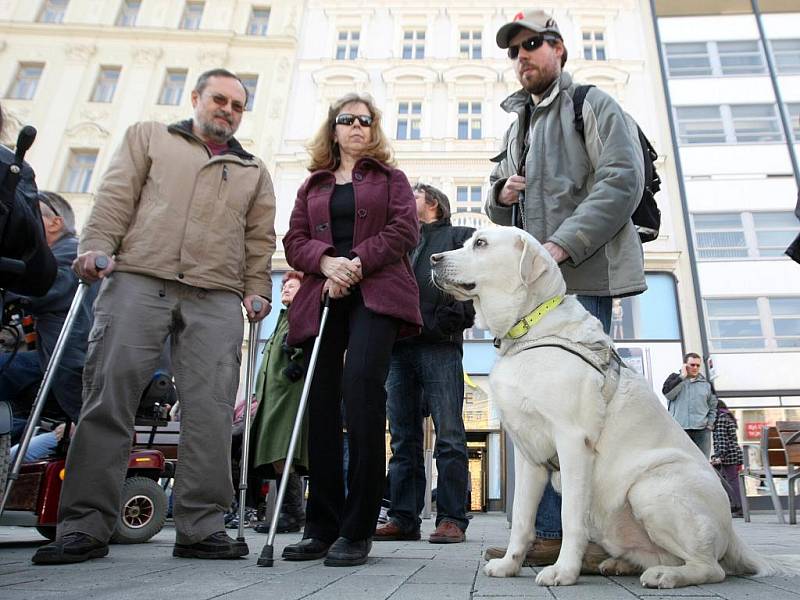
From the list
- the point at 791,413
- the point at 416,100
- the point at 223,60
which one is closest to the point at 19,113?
the point at 223,60

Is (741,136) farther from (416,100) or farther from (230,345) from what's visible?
(230,345)

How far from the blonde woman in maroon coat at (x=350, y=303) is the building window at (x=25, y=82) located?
21.6 meters

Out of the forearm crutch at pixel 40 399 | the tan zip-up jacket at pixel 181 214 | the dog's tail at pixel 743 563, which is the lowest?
the dog's tail at pixel 743 563

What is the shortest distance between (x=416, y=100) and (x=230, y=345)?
1865cm

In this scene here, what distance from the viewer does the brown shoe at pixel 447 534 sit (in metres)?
4.22

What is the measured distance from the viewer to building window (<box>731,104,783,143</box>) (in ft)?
62.8

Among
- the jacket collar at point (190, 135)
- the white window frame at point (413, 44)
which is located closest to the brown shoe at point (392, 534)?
the jacket collar at point (190, 135)

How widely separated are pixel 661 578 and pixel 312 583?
1198 mm

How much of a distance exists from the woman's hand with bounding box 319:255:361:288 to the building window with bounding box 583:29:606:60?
20.8 metres

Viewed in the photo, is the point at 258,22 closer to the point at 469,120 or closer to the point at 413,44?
the point at 413,44

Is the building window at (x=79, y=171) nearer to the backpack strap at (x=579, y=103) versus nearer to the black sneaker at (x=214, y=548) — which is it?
the black sneaker at (x=214, y=548)

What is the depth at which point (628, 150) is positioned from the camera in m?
3.03

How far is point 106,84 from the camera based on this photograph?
21.0 meters

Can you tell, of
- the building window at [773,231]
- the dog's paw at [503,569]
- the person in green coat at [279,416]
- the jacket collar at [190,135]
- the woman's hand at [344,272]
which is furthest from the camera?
the building window at [773,231]
